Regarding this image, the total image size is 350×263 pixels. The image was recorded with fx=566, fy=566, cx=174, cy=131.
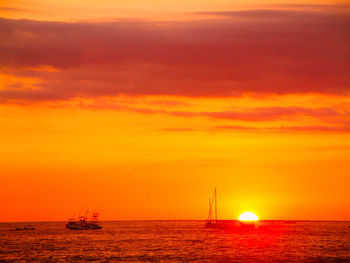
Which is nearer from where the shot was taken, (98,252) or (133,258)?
(133,258)

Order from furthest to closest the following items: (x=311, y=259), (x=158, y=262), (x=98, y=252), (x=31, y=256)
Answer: (x=98, y=252) < (x=31, y=256) < (x=311, y=259) < (x=158, y=262)

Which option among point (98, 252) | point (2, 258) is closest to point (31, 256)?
point (2, 258)

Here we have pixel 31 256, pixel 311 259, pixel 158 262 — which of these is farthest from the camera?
pixel 31 256

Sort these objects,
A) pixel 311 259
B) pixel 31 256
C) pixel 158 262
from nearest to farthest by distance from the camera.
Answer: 1. pixel 158 262
2. pixel 311 259
3. pixel 31 256

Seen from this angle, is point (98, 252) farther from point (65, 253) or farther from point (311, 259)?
point (311, 259)

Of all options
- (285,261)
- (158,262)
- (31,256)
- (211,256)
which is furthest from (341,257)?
(31,256)

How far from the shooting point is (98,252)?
12412 centimetres

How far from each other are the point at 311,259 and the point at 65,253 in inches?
2034

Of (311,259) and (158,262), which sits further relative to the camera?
(311,259)

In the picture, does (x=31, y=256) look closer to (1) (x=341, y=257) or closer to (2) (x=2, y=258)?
(2) (x=2, y=258)

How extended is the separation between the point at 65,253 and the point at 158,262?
30.7m

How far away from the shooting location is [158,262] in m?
99.4

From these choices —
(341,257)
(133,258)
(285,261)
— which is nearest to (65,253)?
(133,258)

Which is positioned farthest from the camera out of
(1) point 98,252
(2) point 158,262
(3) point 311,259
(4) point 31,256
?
(1) point 98,252
